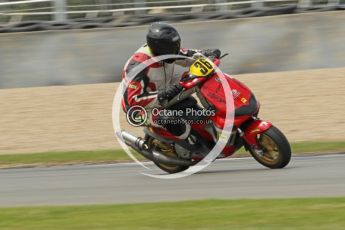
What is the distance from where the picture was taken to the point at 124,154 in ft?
39.4

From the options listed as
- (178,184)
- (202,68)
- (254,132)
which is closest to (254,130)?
(254,132)

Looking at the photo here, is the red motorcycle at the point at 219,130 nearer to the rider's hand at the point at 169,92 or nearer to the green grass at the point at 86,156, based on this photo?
the rider's hand at the point at 169,92

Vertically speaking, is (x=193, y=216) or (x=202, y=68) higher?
(x=202, y=68)

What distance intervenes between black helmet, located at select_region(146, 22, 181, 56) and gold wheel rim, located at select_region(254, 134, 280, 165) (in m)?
1.48

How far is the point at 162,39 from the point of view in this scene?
9109mm

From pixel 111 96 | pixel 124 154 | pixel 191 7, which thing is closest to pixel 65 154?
pixel 124 154

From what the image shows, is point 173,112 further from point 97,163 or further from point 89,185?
point 97,163

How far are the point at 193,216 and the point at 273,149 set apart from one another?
2.40 m

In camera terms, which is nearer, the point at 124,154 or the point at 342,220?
the point at 342,220

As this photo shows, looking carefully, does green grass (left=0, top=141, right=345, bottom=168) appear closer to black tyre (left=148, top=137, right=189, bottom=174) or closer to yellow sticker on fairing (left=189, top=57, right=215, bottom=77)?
black tyre (left=148, top=137, right=189, bottom=174)

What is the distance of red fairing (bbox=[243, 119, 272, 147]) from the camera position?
872 cm

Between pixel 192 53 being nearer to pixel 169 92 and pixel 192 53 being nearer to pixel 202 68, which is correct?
pixel 202 68

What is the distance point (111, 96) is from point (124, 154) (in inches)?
229

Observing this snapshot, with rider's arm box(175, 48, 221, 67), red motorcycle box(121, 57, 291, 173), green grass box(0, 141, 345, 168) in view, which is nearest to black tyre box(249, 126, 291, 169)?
red motorcycle box(121, 57, 291, 173)
